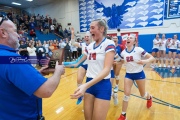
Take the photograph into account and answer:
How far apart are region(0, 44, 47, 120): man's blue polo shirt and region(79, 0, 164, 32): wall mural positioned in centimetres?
1293

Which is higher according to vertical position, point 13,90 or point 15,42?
point 15,42

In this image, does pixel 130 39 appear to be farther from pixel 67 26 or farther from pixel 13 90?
pixel 67 26

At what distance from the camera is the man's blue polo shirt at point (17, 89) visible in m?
1.02

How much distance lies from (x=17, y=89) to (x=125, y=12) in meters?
14.7

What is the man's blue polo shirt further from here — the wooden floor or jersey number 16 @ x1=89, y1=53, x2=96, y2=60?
the wooden floor

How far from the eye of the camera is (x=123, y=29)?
14664mm

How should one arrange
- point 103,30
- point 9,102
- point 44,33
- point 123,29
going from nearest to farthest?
point 9,102 → point 103,30 → point 123,29 → point 44,33

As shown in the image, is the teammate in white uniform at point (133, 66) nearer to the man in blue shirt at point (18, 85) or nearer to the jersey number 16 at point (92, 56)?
the jersey number 16 at point (92, 56)

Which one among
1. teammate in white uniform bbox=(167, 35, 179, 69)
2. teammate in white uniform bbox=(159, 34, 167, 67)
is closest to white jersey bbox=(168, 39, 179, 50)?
teammate in white uniform bbox=(167, 35, 179, 69)

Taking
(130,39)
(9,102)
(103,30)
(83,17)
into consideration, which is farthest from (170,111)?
(83,17)

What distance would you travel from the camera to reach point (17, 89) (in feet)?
3.68

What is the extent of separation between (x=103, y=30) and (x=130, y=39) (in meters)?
1.47

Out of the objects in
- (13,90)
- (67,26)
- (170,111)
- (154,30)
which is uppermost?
(67,26)

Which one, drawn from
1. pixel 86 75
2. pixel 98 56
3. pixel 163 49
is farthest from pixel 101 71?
pixel 163 49
